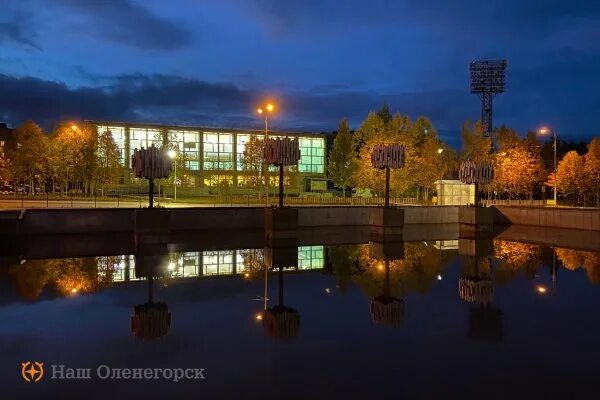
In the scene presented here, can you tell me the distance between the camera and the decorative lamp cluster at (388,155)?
33.0 meters

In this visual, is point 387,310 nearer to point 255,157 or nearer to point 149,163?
point 149,163

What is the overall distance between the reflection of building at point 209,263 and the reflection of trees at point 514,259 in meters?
6.92

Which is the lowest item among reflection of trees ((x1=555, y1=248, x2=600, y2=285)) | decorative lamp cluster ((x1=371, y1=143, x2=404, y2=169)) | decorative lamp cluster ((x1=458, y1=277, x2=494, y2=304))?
decorative lamp cluster ((x1=458, y1=277, x2=494, y2=304))

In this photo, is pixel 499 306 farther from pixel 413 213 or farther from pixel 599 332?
pixel 413 213

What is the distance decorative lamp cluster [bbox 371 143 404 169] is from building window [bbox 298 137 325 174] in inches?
3034

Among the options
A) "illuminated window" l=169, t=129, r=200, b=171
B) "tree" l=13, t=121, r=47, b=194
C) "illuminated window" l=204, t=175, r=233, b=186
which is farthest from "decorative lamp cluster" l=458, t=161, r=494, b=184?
"illuminated window" l=169, t=129, r=200, b=171

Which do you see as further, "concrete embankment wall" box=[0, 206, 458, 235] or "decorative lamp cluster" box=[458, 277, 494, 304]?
"concrete embankment wall" box=[0, 206, 458, 235]

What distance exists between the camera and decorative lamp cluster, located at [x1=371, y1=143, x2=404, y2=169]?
3297 centimetres

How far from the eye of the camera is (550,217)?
1585 inches

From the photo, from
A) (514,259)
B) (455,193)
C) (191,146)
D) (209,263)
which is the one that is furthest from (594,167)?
(191,146)

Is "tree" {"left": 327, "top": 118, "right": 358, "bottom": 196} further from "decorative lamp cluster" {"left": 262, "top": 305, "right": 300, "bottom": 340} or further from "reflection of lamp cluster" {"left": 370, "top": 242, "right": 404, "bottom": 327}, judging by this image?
"decorative lamp cluster" {"left": 262, "top": 305, "right": 300, "bottom": 340}

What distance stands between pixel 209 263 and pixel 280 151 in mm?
9911

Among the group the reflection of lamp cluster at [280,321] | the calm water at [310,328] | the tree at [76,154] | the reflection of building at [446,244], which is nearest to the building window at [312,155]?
the tree at [76,154]

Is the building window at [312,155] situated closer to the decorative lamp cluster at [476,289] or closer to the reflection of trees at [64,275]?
the reflection of trees at [64,275]
